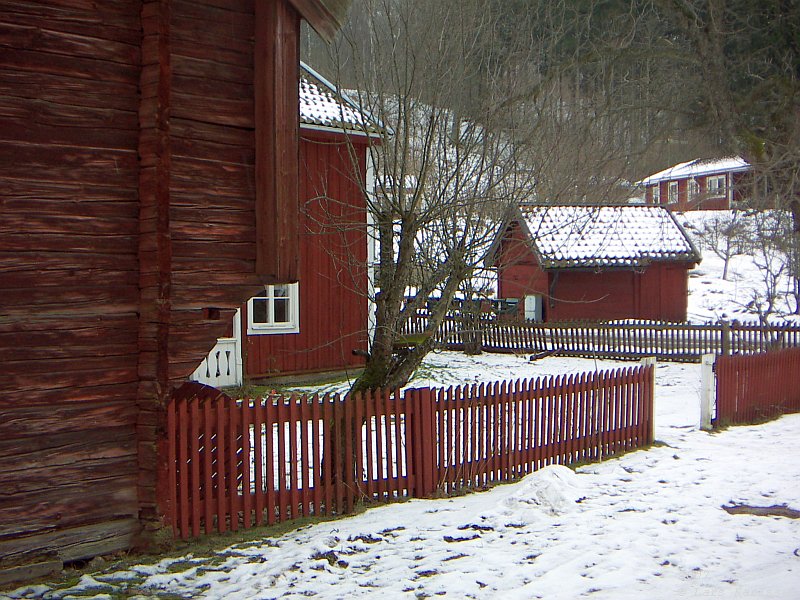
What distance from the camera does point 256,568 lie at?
594 cm

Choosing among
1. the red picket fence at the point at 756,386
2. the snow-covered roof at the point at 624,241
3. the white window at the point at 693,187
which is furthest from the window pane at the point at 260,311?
the white window at the point at 693,187

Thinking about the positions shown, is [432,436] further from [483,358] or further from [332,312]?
[483,358]

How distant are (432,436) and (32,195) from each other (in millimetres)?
4421

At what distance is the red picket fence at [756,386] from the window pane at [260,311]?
786cm

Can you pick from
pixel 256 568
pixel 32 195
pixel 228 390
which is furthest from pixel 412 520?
pixel 228 390

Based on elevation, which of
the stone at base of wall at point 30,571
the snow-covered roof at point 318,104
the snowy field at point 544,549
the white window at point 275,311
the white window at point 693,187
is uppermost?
the white window at point 693,187

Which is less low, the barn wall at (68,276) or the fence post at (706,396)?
the barn wall at (68,276)

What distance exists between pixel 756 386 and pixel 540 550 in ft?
25.6

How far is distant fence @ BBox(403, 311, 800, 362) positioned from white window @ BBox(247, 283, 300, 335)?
5.36m

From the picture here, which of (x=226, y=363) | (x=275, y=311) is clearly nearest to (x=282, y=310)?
(x=275, y=311)

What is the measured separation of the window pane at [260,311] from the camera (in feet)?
48.3

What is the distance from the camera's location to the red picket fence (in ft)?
38.9

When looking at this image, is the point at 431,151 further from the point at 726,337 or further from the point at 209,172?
the point at 726,337

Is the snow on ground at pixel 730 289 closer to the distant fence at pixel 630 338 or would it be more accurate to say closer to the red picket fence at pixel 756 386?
the distant fence at pixel 630 338
